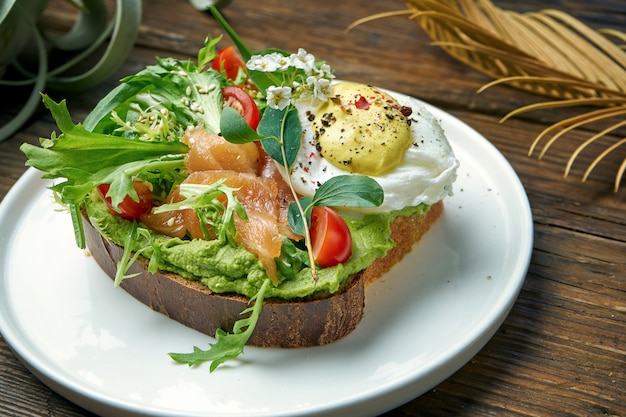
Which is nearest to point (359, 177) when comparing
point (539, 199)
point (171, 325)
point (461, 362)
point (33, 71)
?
point (461, 362)

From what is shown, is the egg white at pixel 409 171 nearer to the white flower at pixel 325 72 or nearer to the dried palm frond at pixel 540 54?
the white flower at pixel 325 72

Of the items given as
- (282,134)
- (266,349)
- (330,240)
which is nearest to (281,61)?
(282,134)

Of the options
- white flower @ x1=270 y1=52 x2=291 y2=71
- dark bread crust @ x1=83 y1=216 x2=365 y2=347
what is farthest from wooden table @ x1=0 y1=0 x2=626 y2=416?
white flower @ x1=270 y1=52 x2=291 y2=71

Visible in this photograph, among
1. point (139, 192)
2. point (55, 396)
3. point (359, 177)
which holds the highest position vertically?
point (359, 177)

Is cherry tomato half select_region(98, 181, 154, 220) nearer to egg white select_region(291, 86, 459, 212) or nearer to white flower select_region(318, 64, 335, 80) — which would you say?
egg white select_region(291, 86, 459, 212)

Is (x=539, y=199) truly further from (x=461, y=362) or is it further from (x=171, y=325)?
(x=171, y=325)
